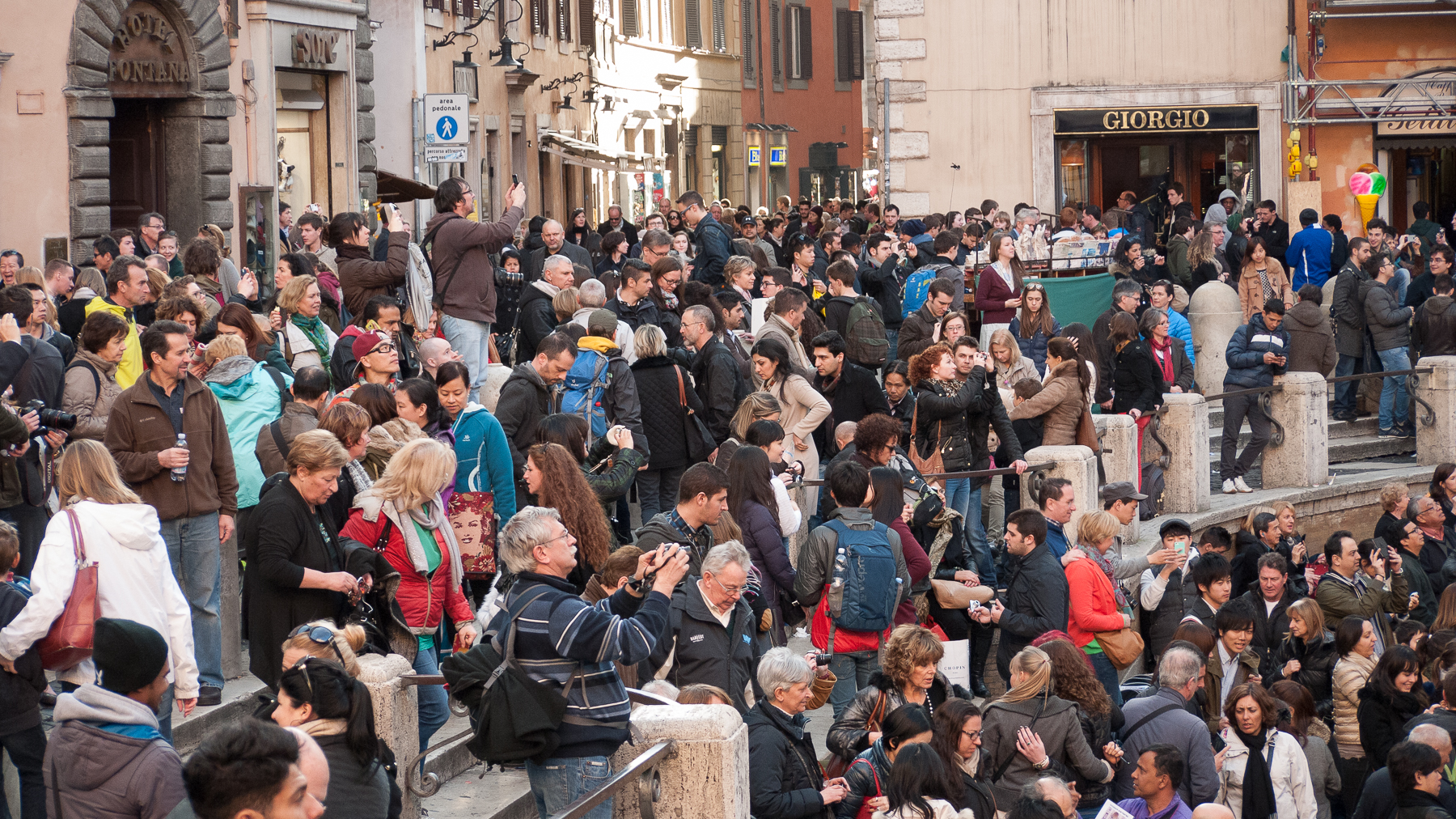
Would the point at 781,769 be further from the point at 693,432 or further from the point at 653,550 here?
the point at 693,432

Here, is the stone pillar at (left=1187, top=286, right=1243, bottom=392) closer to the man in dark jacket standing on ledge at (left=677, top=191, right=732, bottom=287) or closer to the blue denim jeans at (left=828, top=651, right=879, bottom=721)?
the man in dark jacket standing on ledge at (left=677, top=191, right=732, bottom=287)

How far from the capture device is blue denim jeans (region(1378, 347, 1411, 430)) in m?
18.4

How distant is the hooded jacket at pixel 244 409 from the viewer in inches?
335

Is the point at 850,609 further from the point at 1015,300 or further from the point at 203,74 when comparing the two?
the point at 203,74

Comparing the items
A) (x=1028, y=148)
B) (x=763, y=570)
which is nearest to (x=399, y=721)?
(x=763, y=570)

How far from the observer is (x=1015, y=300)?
627 inches

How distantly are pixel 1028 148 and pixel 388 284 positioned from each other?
15575 millimetres

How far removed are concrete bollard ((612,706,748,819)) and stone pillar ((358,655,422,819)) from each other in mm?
936

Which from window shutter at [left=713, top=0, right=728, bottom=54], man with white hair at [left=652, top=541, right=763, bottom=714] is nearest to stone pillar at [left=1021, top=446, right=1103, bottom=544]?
man with white hair at [left=652, top=541, right=763, bottom=714]

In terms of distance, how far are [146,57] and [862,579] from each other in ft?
36.7

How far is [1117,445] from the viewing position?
13.8 meters

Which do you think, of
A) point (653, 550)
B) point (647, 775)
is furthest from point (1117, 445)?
point (647, 775)

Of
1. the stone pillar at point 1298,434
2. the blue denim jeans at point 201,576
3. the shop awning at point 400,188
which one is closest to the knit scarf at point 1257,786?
the blue denim jeans at point 201,576

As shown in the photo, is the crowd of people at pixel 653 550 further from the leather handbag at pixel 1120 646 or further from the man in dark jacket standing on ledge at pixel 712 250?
the man in dark jacket standing on ledge at pixel 712 250
